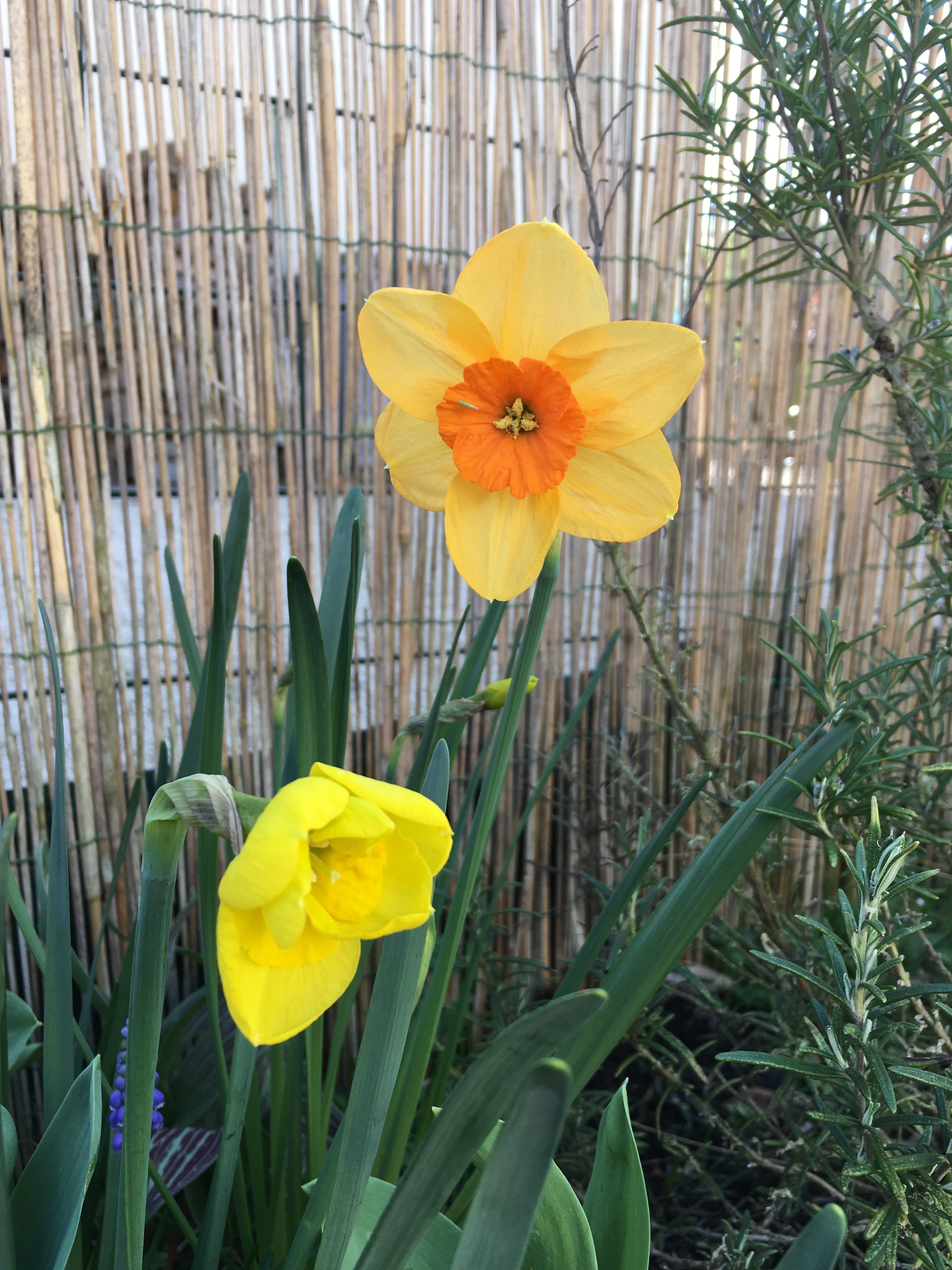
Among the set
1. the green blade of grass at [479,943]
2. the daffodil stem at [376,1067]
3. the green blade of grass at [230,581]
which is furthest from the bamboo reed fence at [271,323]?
the daffodil stem at [376,1067]

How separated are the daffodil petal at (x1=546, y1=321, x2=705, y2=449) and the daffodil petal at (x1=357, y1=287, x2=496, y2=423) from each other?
0.05m

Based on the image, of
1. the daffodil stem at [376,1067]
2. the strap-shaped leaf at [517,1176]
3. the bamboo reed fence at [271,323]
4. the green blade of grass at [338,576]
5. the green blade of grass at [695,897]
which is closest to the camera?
the strap-shaped leaf at [517,1176]

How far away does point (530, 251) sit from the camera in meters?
0.50

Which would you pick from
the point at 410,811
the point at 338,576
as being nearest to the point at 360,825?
the point at 410,811

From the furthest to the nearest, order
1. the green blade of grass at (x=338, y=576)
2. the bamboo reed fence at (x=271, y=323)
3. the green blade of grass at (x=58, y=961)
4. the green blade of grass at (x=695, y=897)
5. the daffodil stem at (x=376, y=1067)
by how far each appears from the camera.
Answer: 1. the bamboo reed fence at (x=271, y=323)
2. the green blade of grass at (x=338, y=576)
3. the green blade of grass at (x=58, y=961)
4. the green blade of grass at (x=695, y=897)
5. the daffodil stem at (x=376, y=1067)

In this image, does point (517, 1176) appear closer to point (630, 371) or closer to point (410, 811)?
point (410, 811)

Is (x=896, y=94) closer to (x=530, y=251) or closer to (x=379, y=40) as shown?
(x=530, y=251)

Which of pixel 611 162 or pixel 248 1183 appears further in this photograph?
pixel 611 162

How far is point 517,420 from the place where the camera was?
52cm

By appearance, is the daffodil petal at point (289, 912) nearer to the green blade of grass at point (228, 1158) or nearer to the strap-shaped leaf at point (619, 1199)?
the green blade of grass at point (228, 1158)

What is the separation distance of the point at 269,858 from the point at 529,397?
1.06 feet

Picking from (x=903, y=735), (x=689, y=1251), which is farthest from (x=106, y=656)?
(x=903, y=735)

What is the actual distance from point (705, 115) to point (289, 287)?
61 centimetres

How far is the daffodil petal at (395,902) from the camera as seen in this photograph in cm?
37
